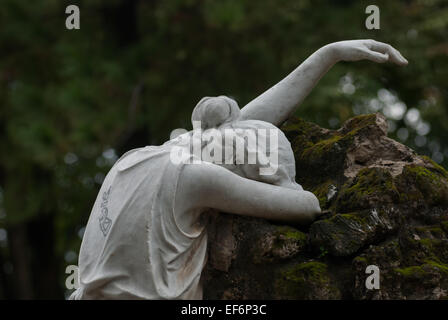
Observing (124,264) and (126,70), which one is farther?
(126,70)

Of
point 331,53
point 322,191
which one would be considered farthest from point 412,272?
point 331,53

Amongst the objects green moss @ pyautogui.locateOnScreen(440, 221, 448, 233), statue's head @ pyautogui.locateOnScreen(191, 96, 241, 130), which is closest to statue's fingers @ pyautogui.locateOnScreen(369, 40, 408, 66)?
statue's head @ pyautogui.locateOnScreen(191, 96, 241, 130)

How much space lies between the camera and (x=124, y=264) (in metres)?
3.91

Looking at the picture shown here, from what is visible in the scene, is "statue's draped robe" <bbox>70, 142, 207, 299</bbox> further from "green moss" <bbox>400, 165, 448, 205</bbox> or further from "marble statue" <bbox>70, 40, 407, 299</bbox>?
"green moss" <bbox>400, 165, 448, 205</bbox>

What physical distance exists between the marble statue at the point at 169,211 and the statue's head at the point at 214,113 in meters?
0.13

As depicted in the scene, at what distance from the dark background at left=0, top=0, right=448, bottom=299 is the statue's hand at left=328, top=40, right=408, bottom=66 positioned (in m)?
3.23

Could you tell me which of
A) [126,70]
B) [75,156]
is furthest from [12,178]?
[126,70]

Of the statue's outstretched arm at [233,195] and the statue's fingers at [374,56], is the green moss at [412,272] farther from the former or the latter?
the statue's fingers at [374,56]

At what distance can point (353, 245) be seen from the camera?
12.9 feet

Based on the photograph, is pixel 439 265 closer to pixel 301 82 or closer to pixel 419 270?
pixel 419 270

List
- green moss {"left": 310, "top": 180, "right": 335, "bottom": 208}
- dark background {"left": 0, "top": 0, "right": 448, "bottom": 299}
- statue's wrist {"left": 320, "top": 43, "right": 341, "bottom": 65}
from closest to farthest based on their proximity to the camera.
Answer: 1. green moss {"left": 310, "top": 180, "right": 335, "bottom": 208}
2. statue's wrist {"left": 320, "top": 43, "right": 341, "bottom": 65}
3. dark background {"left": 0, "top": 0, "right": 448, "bottom": 299}

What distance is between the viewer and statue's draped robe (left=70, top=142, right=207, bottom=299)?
12.8 ft
